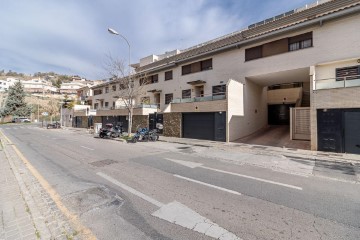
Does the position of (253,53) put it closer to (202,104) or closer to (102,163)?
(202,104)

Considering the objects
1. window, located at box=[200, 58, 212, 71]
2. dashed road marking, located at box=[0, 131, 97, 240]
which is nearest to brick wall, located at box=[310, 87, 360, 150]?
window, located at box=[200, 58, 212, 71]

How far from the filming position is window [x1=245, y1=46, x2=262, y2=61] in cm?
1669

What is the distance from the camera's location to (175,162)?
28.0 feet

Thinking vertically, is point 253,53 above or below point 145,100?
above

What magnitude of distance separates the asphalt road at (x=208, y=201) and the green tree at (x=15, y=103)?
220 ft

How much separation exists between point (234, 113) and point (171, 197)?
12617mm

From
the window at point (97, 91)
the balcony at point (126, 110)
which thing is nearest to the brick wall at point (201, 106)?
the balcony at point (126, 110)

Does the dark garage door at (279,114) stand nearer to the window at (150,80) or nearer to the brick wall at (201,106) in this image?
the brick wall at (201,106)

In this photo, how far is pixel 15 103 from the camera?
57594mm

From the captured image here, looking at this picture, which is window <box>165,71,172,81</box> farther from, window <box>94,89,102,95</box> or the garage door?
window <box>94,89,102,95</box>

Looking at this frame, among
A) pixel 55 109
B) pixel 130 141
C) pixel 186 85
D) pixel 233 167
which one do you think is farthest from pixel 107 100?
pixel 55 109

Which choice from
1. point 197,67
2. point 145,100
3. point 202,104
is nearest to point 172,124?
point 202,104

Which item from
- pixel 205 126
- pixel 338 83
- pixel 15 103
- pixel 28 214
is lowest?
pixel 28 214

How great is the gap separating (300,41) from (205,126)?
394 inches
